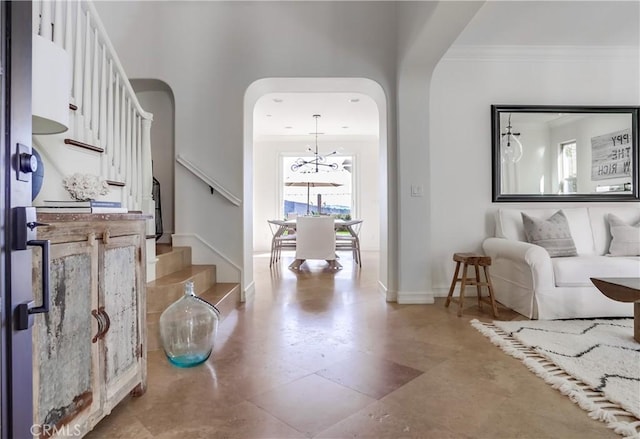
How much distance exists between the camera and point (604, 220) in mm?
3400

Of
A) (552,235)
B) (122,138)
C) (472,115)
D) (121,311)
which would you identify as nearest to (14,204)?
(121,311)

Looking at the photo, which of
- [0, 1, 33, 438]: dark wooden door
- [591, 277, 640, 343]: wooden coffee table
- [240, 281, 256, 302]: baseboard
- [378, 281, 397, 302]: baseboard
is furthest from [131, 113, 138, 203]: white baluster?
[591, 277, 640, 343]: wooden coffee table

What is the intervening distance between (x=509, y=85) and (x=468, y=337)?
278 centimetres

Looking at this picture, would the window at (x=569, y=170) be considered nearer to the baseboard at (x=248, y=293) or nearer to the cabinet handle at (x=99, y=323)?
the baseboard at (x=248, y=293)

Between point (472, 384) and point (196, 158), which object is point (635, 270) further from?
point (196, 158)

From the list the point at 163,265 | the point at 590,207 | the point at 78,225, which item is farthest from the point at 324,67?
the point at 590,207

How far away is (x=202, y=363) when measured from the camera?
196 cm

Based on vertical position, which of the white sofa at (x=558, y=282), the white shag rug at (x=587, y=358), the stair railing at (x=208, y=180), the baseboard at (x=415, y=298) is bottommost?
the white shag rug at (x=587, y=358)

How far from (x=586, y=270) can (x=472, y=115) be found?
1.85m

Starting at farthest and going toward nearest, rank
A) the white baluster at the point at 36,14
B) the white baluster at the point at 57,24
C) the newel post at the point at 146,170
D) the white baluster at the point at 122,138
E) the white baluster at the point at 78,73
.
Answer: the newel post at the point at 146,170, the white baluster at the point at 122,138, the white baluster at the point at 78,73, the white baluster at the point at 57,24, the white baluster at the point at 36,14

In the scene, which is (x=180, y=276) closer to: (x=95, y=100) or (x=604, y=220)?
(x=95, y=100)

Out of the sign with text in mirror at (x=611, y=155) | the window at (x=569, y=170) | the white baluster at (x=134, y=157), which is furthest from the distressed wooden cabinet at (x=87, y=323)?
the sign with text in mirror at (x=611, y=155)

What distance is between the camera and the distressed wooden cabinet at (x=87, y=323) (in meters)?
1.05

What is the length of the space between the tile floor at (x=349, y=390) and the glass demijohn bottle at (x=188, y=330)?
0.25 feet
